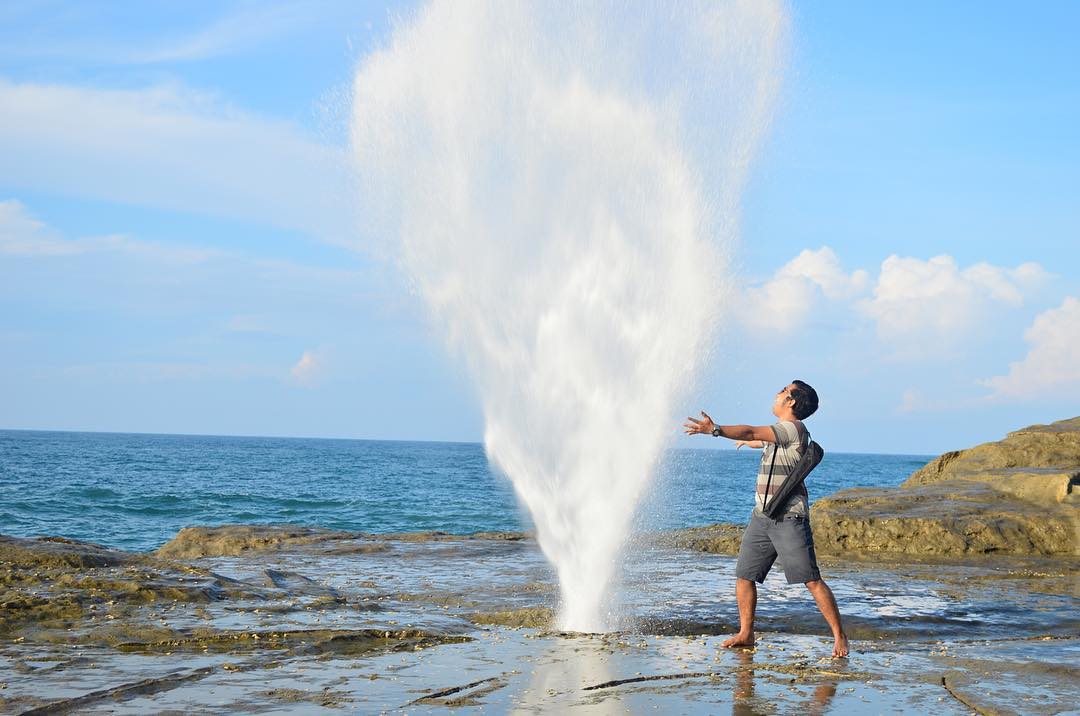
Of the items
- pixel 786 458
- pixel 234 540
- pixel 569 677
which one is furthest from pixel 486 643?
pixel 234 540

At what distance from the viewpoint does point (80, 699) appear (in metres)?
5.22

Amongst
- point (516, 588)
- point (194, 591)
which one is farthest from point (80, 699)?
point (516, 588)

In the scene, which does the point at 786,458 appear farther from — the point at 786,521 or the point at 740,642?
the point at 740,642

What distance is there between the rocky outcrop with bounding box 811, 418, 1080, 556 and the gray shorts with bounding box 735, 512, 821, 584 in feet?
25.5

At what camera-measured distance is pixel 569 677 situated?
19.3 ft

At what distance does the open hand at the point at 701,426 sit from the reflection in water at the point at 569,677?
1.65 meters

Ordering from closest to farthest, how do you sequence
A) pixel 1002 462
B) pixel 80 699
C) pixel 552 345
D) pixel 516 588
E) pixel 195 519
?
1. pixel 80 699
2. pixel 552 345
3. pixel 516 588
4. pixel 1002 462
5. pixel 195 519

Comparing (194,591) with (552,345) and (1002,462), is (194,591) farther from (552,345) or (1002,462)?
(1002,462)

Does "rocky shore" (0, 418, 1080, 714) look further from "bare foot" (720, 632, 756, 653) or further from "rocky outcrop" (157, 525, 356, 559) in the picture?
"rocky outcrop" (157, 525, 356, 559)

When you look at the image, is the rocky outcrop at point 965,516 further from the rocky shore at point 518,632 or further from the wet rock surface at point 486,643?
the wet rock surface at point 486,643

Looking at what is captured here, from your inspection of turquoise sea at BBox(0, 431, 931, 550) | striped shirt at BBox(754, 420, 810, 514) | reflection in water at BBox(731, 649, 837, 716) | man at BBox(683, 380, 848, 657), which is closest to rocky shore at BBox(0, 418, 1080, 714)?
reflection in water at BBox(731, 649, 837, 716)

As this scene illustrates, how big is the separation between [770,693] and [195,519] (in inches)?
1096

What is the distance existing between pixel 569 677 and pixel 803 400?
8.62 feet

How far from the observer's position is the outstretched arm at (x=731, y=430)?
21.4ft
